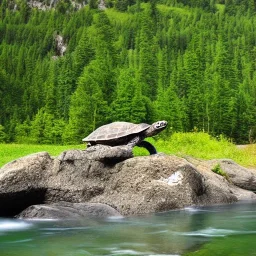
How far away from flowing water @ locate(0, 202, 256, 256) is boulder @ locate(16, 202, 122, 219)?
50 cm

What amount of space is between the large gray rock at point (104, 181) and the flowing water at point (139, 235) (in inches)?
35.2

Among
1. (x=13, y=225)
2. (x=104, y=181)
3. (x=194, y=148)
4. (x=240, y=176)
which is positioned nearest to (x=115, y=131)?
(x=104, y=181)

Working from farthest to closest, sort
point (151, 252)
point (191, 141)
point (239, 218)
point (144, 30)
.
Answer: point (144, 30) → point (191, 141) → point (239, 218) → point (151, 252)

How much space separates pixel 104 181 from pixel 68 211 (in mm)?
2392

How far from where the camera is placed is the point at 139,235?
13.8 m

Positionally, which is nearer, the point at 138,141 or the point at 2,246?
the point at 2,246


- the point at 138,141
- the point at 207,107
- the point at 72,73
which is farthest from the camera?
the point at 72,73

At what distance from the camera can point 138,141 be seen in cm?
2020

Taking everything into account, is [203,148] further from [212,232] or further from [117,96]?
[117,96]

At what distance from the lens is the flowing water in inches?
462

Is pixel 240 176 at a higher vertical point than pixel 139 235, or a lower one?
lower

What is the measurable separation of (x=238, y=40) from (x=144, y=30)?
5230cm

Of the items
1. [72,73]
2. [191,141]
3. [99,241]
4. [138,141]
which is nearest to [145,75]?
[72,73]

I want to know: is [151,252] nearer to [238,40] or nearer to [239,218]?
[239,218]
